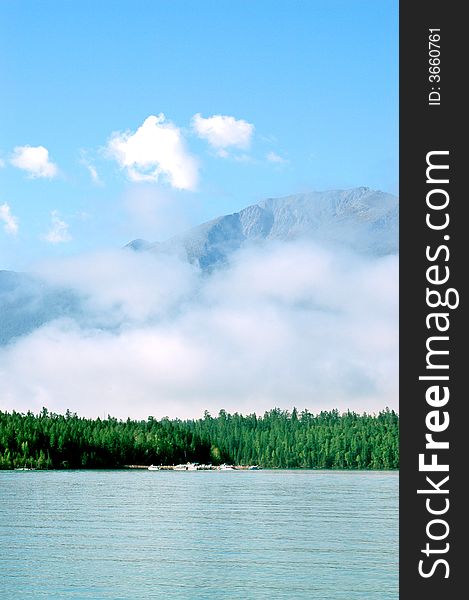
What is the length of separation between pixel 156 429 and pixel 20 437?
2395 cm

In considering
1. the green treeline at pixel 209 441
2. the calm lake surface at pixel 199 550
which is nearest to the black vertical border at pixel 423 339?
the calm lake surface at pixel 199 550

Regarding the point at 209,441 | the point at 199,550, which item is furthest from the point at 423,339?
the point at 209,441

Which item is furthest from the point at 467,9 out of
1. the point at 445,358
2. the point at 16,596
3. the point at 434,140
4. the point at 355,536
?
the point at 355,536

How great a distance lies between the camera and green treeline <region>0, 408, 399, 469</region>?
4636 inches

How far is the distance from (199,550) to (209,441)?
110 m

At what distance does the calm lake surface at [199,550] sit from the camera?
21703mm

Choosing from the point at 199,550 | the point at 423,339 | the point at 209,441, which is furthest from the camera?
the point at 209,441

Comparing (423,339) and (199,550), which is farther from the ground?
(423,339)

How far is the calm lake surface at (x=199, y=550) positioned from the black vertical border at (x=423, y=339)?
10355mm

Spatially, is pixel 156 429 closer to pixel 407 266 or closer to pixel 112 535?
pixel 112 535

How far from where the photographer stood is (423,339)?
1040 centimetres

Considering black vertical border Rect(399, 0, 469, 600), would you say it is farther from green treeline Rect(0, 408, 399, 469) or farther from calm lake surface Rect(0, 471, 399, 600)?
green treeline Rect(0, 408, 399, 469)

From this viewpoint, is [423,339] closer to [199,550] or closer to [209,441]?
[199,550]

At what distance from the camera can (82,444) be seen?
396ft
